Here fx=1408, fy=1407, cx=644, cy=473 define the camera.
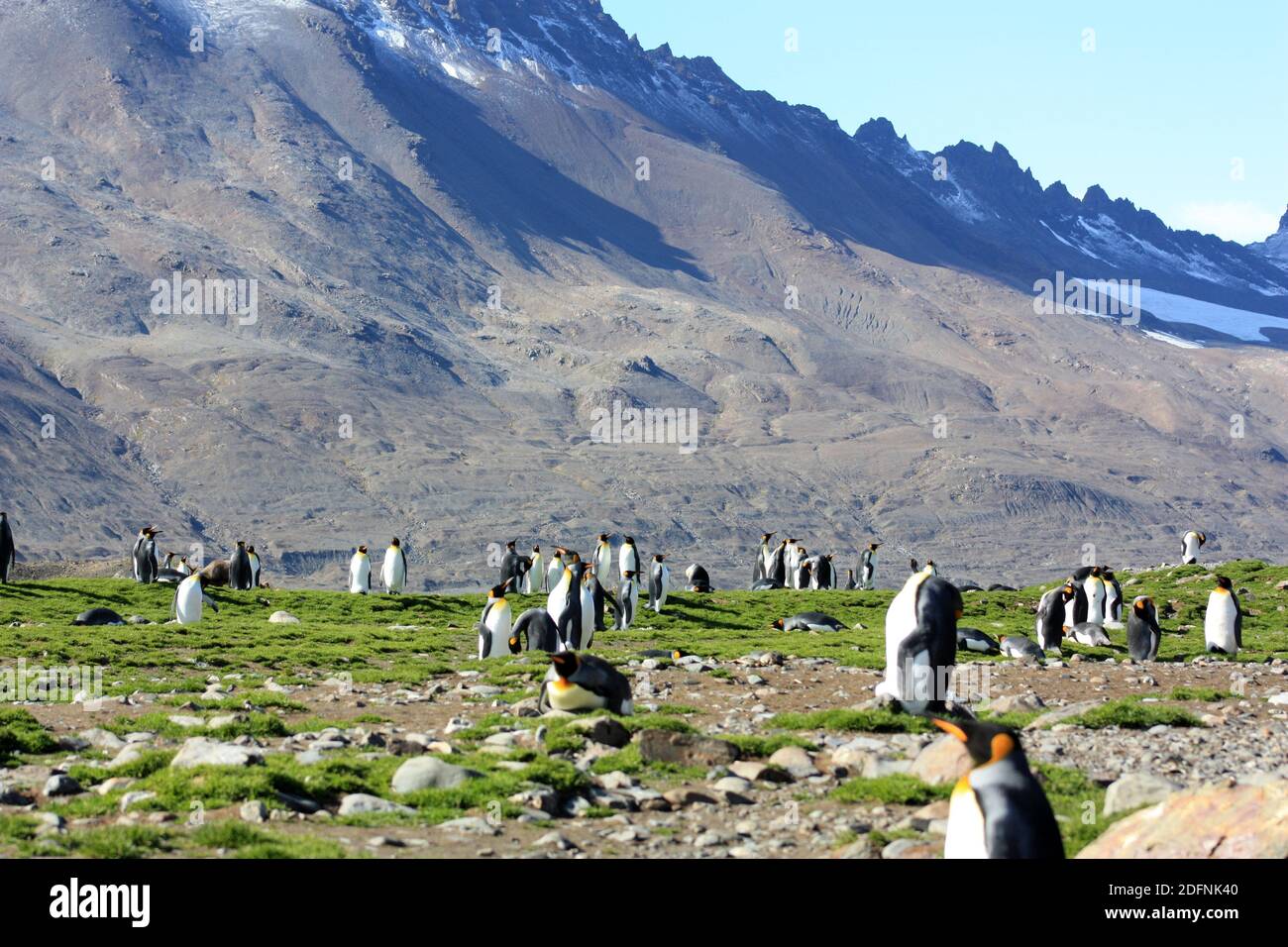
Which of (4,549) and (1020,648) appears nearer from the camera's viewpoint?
(1020,648)

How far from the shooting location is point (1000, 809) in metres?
7.78

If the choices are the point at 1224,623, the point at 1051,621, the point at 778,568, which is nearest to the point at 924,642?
the point at 1224,623

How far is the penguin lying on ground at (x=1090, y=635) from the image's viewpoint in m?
26.3

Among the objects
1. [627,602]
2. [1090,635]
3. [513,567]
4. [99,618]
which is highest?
[513,567]

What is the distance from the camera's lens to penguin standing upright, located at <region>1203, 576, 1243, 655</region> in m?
24.0

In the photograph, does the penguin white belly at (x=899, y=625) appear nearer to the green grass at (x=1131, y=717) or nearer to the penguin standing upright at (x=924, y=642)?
the penguin standing upright at (x=924, y=642)

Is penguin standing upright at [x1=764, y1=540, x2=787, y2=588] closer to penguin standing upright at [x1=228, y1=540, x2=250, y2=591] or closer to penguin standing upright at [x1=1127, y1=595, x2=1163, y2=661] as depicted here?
penguin standing upright at [x1=228, y1=540, x2=250, y2=591]

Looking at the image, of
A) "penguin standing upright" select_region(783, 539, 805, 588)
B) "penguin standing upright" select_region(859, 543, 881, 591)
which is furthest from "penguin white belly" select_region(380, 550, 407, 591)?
"penguin standing upright" select_region(859, 543, 881, 591)

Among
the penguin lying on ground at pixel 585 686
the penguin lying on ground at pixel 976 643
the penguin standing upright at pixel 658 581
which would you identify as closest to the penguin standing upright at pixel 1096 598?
the penguin lying on ground at pixel 976 643

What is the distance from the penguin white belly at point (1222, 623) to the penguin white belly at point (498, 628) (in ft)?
39.4

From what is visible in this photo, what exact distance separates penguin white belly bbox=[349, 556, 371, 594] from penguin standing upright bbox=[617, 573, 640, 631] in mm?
10776

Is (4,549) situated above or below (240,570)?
above

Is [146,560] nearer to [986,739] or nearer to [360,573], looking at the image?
[360,573]

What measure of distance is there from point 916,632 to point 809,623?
17002 millimetres
